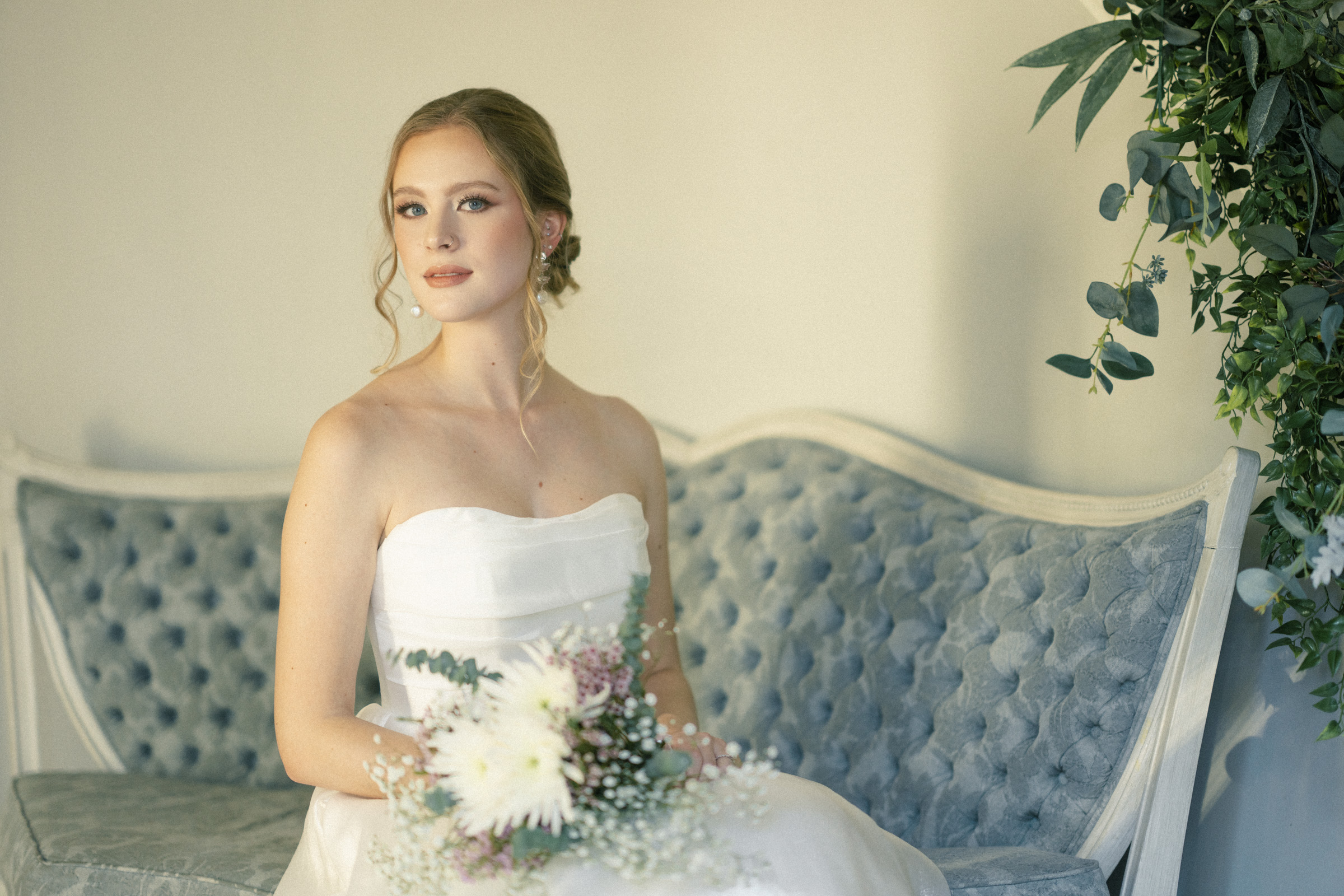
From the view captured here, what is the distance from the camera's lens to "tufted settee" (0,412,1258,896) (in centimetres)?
201

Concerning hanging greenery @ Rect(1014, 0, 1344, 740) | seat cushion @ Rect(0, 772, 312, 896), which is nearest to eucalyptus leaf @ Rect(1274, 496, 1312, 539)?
hanging greenery @ Rect(1014, 0, 1344, 740)

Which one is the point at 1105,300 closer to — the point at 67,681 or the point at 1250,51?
the point at 1250,51

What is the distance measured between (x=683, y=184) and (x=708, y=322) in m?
0.43

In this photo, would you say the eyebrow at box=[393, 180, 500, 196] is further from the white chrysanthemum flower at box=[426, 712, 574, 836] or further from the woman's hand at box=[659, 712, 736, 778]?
the white chrysanthemum flower at box=[426, 712, 574, 836]

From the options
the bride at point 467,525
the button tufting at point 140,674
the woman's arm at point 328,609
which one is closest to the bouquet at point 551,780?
the bride at point 467,525

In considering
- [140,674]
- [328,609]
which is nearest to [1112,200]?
[328,609]

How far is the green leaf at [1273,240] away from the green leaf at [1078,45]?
36cm

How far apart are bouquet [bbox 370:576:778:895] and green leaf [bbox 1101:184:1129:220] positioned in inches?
35.7

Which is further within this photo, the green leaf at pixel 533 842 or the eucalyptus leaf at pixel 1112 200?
the eucalyptus leaf at pixel 1112 200

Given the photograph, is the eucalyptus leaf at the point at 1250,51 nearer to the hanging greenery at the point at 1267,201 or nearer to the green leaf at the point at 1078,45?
the hanging greenery at the point at 1267,201

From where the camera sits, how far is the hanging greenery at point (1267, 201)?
4.67ft

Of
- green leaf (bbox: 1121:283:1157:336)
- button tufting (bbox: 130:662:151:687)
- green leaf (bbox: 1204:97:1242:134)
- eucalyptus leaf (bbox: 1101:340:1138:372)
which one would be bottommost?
button tufting (bbox: 130:662:151:687)

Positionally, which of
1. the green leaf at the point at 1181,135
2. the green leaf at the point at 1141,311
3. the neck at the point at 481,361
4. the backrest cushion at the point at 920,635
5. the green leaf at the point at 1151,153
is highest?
the green leaf at the point at 1181,135

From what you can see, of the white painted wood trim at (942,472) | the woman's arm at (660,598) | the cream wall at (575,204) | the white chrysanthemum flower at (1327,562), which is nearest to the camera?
the white chrysanthemum flower at (1327,562)
